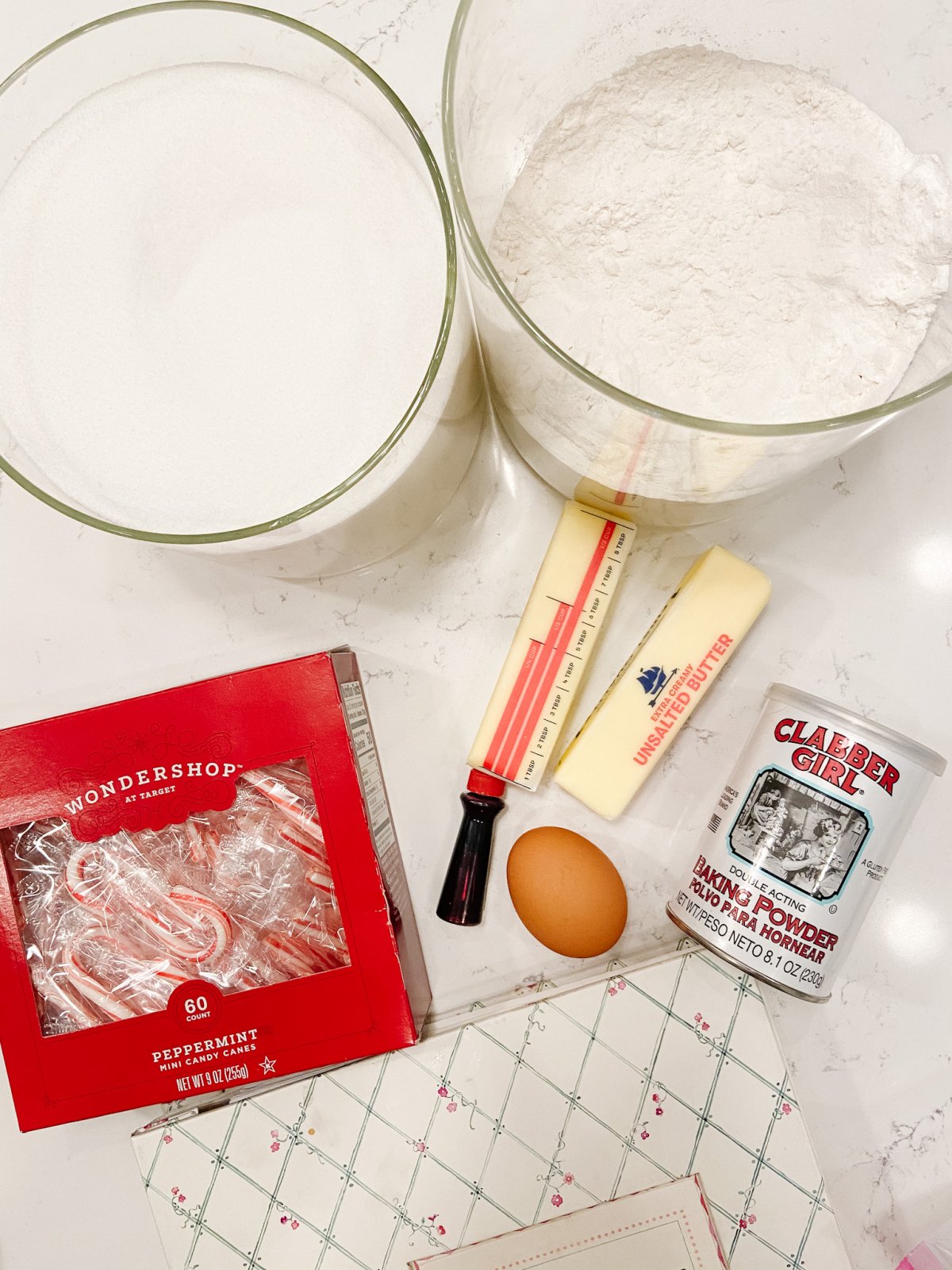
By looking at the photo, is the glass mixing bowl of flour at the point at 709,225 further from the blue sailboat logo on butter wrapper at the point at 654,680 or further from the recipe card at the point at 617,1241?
the recipe card at the point at 617,1241

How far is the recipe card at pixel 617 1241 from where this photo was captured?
0.55 metres

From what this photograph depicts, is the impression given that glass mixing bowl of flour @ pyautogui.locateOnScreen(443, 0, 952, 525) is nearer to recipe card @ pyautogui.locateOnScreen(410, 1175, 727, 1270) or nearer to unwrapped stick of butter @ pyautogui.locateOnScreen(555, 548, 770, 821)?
unwrapped stick of butter @ pyautogui.locateOnScreen(555, 548, 770, 821)

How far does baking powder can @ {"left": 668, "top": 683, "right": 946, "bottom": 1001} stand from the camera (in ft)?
1.68

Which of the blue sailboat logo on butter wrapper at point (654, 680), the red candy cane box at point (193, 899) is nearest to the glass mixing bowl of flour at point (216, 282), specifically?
the red candy cane box at point (193, 899)

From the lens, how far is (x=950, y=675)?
631 millimetres

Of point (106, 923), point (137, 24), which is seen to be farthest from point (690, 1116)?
point (137, 24)

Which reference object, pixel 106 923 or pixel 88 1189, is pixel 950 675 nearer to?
pixel 106 923

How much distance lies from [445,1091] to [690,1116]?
17 cm

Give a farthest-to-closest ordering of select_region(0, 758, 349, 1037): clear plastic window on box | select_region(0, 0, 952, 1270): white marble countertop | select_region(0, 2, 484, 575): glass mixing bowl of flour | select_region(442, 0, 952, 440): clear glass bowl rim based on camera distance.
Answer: select_region(0, 0, 952, 1270): white marble countertop
select_region(0, 758, 349, 1037): clear plastic window on box
select_region(0, 2, 484, 575): glass mixing bowl of flour
select_region(442, 0, 952, 440): clear glass bowl rim

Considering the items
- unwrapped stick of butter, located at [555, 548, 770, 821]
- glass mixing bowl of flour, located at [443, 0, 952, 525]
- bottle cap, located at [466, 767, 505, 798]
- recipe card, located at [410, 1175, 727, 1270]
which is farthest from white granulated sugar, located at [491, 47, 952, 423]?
recipe card, located at [410, 1175, 727, 1270]

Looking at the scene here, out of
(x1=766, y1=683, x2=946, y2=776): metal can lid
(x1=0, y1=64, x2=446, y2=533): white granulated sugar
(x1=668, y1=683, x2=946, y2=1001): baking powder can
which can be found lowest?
(x1=668, y1=683, x2=946, y2=1001): baking powder can

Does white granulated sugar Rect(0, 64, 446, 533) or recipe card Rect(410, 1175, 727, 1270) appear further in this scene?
recipe card Rect(410, 1175, 727, 1270)

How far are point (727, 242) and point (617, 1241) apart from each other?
609 mm

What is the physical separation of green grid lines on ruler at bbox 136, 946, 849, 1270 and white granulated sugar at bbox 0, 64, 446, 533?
0.39 meters
